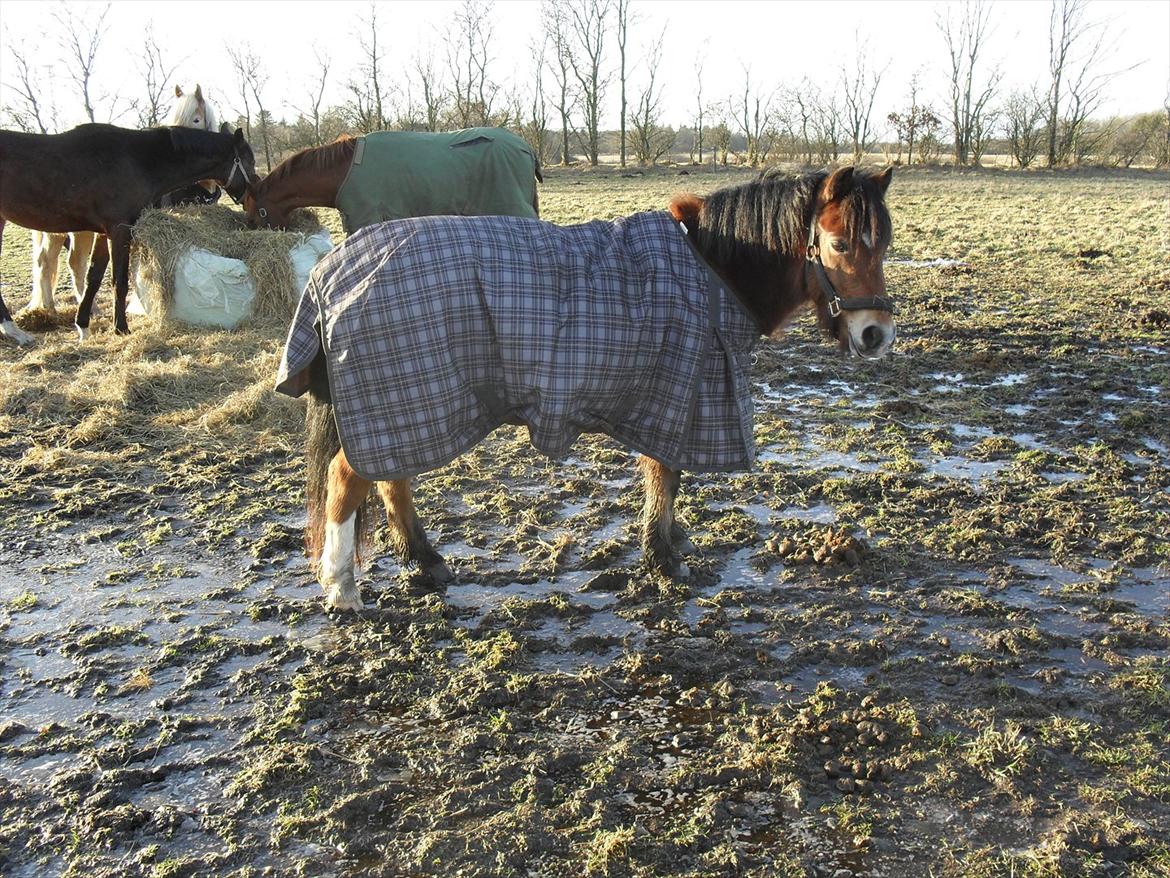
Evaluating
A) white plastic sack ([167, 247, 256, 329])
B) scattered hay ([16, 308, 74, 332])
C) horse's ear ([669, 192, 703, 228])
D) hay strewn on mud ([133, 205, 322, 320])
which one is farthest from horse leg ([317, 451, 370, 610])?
scattered hay ([16, 308, 74, 332])

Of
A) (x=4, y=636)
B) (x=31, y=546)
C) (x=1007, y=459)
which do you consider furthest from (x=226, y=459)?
(x=1007, y=459)

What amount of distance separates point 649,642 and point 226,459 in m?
2.98

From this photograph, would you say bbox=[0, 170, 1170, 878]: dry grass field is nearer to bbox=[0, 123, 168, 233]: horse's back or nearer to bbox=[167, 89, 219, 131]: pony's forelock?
bbox=[0, 123, 168, 233]: horse's back

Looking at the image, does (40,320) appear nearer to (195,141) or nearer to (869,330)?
(195,141)

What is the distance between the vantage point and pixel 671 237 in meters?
3.28

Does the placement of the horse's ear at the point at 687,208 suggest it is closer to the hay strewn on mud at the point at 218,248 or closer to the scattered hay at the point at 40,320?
the hay strewn on mud at the point at 218,248

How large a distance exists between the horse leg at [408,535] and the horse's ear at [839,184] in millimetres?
1971

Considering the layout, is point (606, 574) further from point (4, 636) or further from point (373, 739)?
point (4, 636)

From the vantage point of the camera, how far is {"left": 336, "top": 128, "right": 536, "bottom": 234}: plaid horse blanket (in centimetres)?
472

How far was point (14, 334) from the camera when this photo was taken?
745cm

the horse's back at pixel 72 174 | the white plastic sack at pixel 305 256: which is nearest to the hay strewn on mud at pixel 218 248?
the white plastic sack at pixel 305 256

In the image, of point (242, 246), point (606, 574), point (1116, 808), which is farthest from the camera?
point (242, 246)

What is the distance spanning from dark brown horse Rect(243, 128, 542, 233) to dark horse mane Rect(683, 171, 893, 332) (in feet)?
6.51

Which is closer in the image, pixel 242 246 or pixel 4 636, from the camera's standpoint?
pixel 4 636
